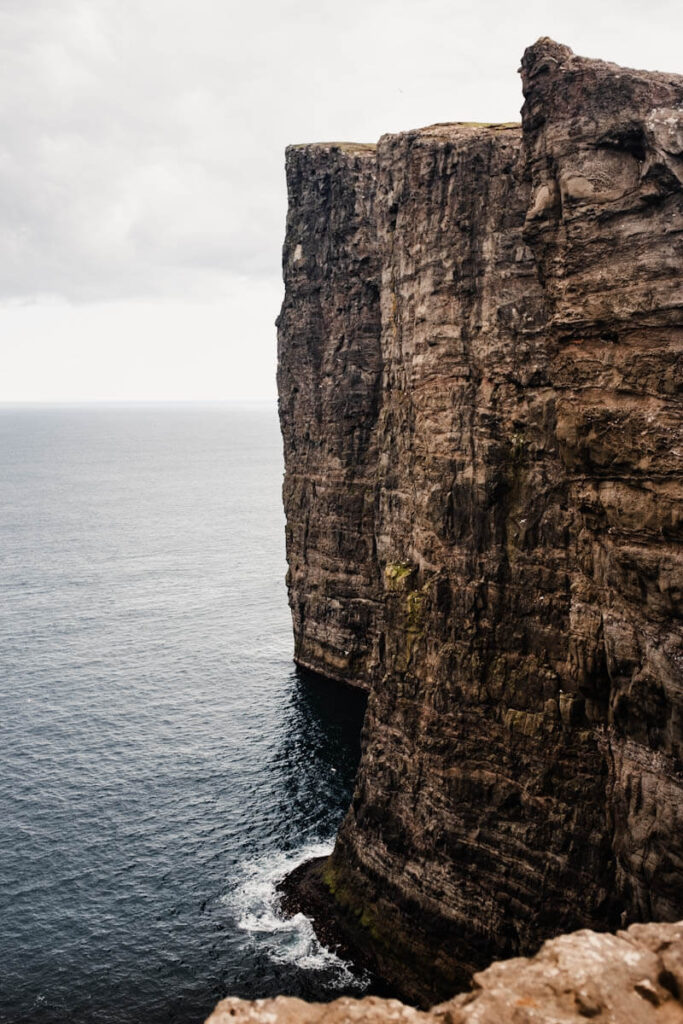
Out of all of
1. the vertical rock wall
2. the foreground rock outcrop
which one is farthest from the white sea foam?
the foreground rock outcrop

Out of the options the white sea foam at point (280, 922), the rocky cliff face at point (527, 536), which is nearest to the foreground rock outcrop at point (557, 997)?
the rocky cliff face at point (527, 536)

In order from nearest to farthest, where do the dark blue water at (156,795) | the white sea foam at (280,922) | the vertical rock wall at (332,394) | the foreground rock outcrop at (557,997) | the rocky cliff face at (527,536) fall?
the foreground rock outcrop at (557,997) < the rocky cliff face at (527,536) < the white sea foam at (280,922) < the dark blue water at (156,795) < the vertical rock wall at (332,394)

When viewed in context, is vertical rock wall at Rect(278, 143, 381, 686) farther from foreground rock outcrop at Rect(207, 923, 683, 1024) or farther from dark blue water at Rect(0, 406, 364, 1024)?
foreground rock outcrop at Rect(207, 923, 683, 1024)

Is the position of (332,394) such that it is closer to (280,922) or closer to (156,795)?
(156,795)

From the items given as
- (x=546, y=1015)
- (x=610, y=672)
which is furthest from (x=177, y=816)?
(x=546, y=1015)

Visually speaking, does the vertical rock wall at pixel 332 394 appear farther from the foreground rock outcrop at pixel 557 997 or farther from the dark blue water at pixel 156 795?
the foreground rock outcrop at pixel 557 997

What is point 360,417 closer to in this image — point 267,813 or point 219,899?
point 267,813
